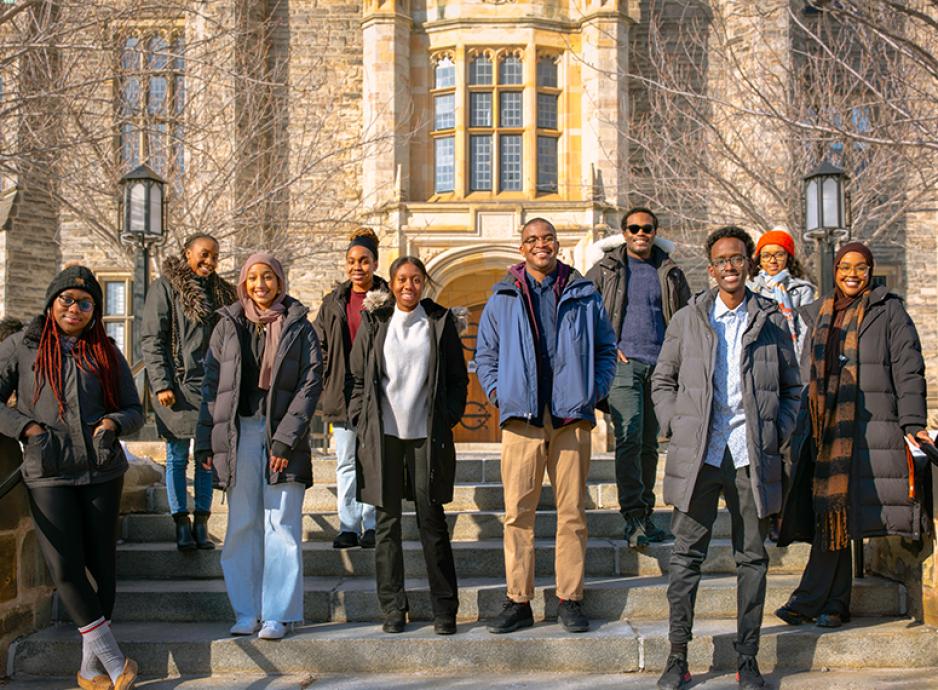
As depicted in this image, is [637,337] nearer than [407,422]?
No

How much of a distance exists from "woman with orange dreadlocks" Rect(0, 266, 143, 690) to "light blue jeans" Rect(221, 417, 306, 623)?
0.56 meters

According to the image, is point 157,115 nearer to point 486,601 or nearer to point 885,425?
point 486,601

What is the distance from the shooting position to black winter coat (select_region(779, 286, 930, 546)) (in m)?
5.28

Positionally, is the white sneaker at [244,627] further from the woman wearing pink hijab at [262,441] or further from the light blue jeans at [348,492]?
the light blue jeans at [348,492]

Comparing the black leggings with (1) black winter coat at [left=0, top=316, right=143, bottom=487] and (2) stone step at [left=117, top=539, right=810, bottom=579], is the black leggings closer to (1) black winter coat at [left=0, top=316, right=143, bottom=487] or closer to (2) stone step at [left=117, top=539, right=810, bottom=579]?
(1) black winter coat at [left=0, top=316, right=143, bottom=487]

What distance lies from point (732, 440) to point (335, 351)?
8.50 feet

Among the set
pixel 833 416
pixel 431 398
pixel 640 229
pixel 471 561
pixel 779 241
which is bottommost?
pixel 471 561

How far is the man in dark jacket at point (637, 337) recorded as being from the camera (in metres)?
6.09

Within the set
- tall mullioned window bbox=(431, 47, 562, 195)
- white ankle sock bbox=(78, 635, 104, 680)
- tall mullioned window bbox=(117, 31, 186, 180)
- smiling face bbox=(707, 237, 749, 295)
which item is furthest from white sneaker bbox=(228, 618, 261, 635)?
tall mullioned window bbox=(431, 47, 562, 195)

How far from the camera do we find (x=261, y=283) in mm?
5465

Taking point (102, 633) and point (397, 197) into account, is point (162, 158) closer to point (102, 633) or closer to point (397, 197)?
point (397, 197)

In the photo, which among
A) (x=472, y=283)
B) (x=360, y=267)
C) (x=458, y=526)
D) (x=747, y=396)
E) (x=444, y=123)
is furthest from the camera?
(x=472, y=283)

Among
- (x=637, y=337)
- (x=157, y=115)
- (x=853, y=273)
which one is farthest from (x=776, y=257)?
(x=157, y=115)

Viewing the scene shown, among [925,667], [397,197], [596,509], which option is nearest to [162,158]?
[397,197]
